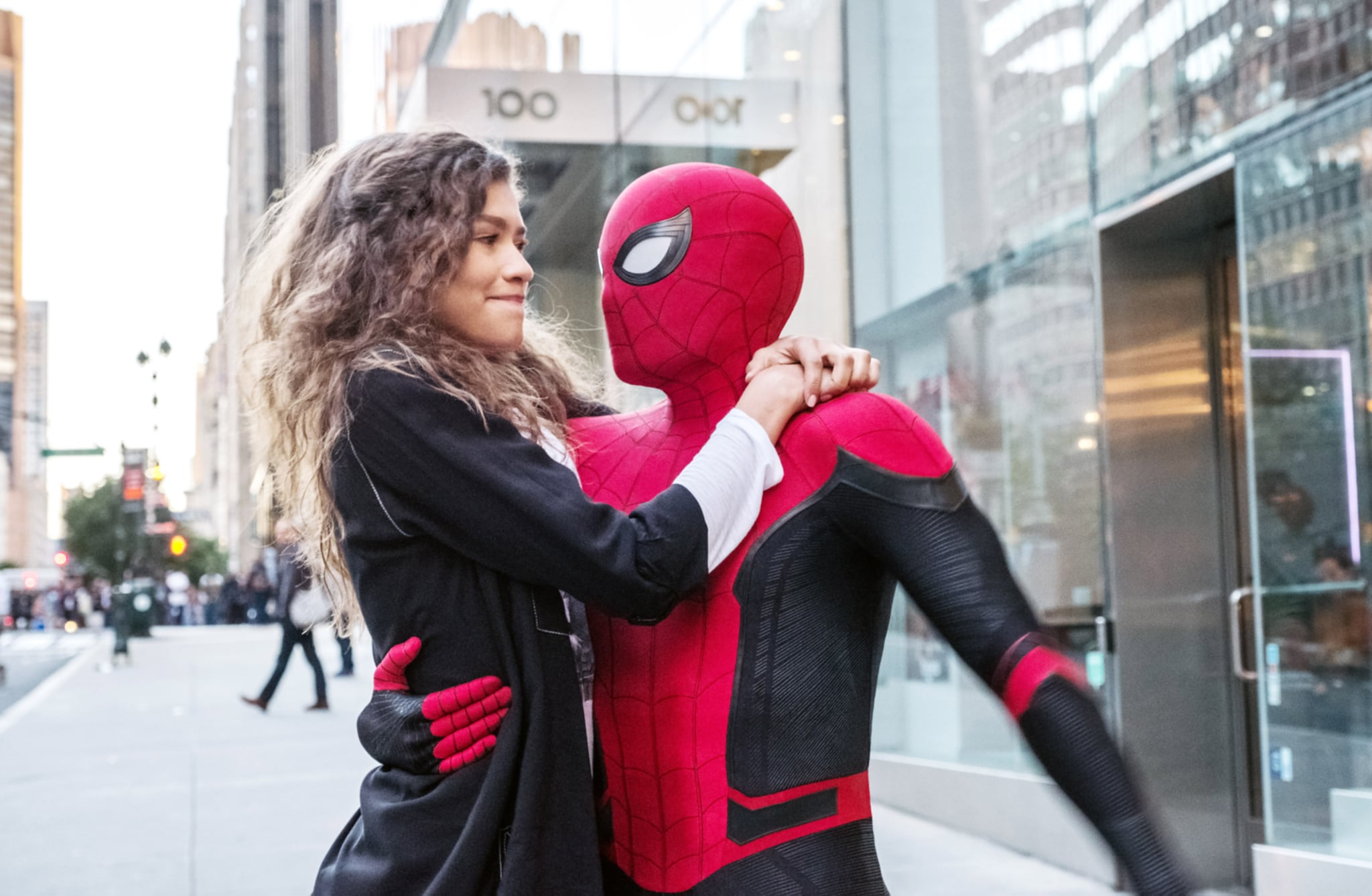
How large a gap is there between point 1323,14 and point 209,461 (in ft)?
451

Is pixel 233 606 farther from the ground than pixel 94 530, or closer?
closer

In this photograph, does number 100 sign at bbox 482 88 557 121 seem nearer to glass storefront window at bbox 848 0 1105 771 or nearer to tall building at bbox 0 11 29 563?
glass storefront window at bbox 848 0 1105 771

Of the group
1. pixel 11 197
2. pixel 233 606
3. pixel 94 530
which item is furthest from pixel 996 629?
pixel 11 197

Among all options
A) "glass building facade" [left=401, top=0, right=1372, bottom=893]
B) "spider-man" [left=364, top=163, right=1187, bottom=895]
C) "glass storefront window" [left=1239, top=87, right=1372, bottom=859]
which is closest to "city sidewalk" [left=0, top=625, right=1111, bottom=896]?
"glass building facade" [left=401, top=0, right=1372, bottom=893]

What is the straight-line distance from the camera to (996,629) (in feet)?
4.98

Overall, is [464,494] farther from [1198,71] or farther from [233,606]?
[233,606]

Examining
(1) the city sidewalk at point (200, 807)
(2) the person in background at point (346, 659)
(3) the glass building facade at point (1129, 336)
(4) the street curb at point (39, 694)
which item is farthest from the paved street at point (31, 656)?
(3) the glass building facade at point (1129, 336)

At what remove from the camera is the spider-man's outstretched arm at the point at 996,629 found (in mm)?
1404

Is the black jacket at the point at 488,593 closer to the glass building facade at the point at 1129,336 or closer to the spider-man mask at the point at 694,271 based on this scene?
the spider-man mask at the point at 694,271

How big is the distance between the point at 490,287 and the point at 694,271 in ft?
0.95

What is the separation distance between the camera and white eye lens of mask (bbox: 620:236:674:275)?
1.82 meters

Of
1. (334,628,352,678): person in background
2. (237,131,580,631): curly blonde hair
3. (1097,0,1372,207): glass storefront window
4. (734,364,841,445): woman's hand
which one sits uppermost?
(1097,0,1372,207): glass storefront window

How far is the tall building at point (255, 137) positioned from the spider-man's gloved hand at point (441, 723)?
34152 millimetres

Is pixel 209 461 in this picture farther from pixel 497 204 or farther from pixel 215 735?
pixel 497 204
